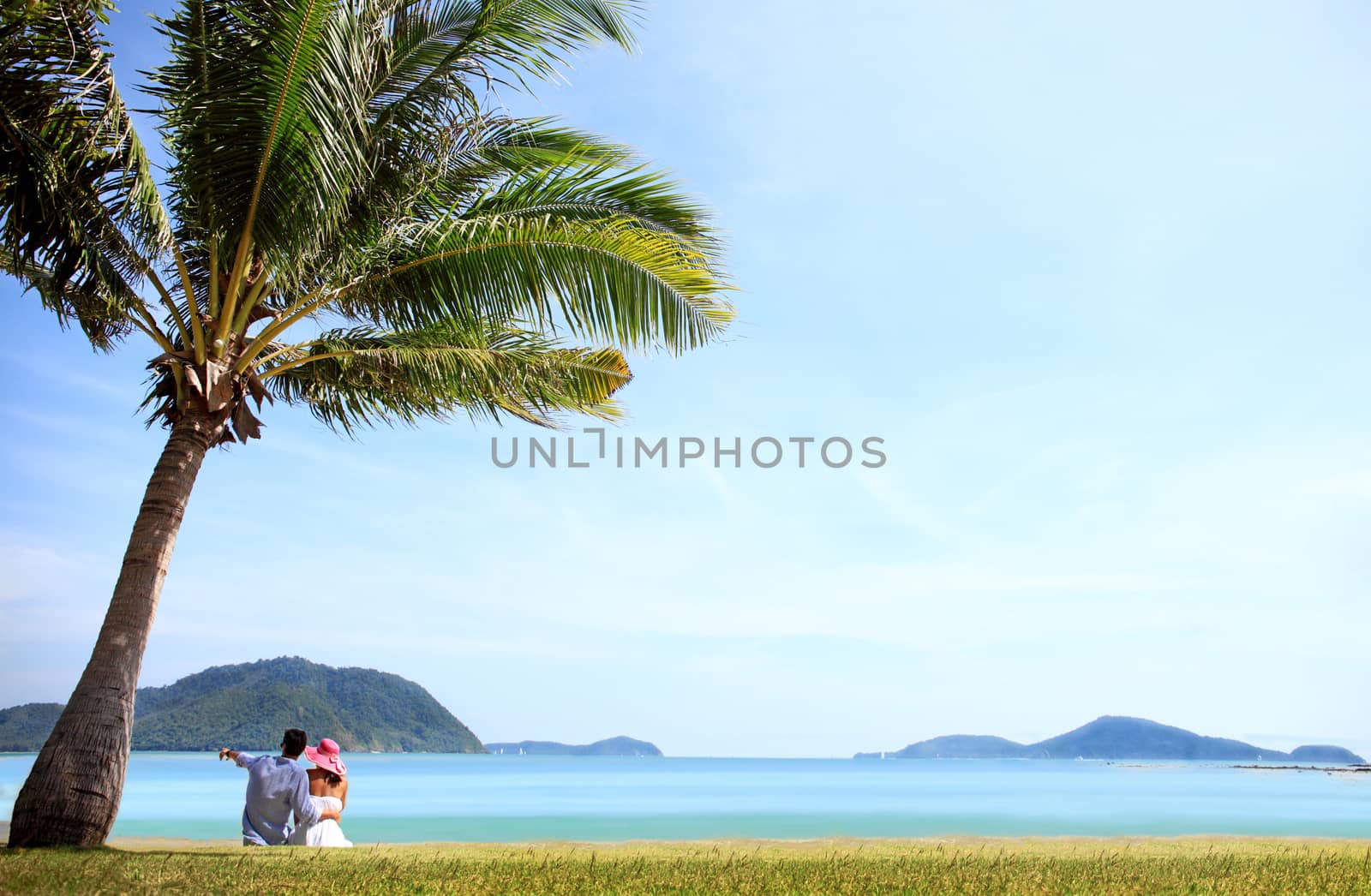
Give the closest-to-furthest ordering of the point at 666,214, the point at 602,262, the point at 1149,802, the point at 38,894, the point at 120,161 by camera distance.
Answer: the point at 38,894, the point at 120,161, the point at 602,262, the point at 666,214, the point at 1149,802

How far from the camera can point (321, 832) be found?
283 inches

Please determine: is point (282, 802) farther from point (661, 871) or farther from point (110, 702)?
point (661, 871)

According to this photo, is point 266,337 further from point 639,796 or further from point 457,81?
point 639,796

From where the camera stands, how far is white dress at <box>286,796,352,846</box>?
708 cm

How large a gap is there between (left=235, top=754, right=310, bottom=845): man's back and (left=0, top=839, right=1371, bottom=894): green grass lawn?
0.34 m

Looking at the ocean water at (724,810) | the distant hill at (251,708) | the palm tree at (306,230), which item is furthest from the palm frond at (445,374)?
the distant hill at (251,708)

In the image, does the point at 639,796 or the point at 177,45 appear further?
the point at 639,796

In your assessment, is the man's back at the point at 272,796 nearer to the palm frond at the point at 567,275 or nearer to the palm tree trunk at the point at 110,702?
the palm tree trunk at the point at 110,702

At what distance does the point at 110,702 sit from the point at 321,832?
1.83m

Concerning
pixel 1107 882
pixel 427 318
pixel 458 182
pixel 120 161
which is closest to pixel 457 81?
pixel 458 182

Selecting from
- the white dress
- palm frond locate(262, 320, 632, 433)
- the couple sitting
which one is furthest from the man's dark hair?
palm frond locate(262, 320, 632, 433)

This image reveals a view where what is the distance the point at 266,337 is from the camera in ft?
28.5

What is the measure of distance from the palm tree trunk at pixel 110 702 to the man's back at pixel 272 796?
980 millimetres

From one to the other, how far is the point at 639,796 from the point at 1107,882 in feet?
122
